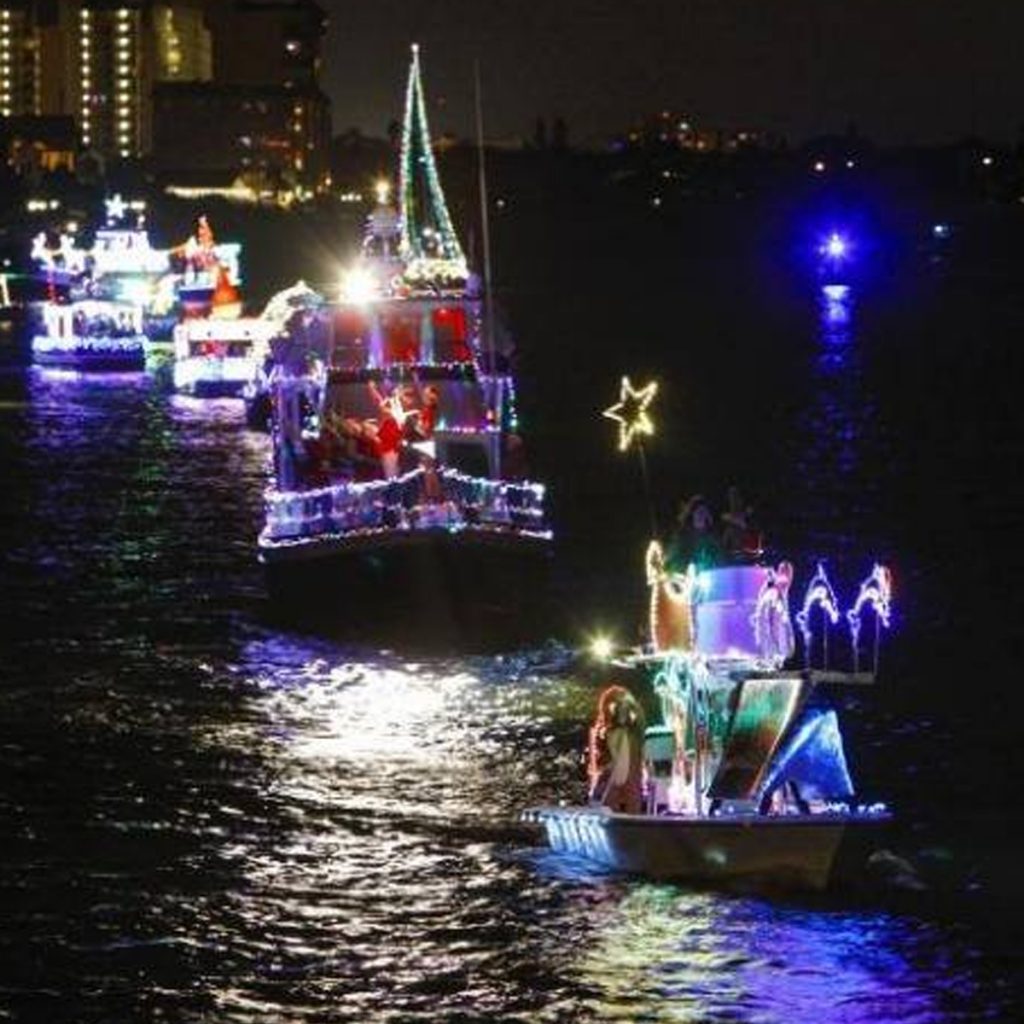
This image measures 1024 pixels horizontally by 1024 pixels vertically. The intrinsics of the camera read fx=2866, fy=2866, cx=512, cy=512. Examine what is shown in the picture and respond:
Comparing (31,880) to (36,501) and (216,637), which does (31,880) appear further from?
(36,501)

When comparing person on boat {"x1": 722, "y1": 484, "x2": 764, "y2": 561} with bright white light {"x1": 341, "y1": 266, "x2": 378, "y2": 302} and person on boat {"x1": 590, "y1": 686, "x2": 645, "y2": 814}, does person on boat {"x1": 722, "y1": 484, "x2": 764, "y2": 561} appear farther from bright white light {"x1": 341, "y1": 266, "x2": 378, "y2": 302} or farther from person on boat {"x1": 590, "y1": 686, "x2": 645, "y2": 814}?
bright white light {"x1": 341, "y1": 266, "x2": 378, "y2": 302}

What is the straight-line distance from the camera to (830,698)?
35156 millimetres

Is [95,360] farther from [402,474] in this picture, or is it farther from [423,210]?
[402,474]

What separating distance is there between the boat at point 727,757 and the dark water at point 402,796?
0.43 meters

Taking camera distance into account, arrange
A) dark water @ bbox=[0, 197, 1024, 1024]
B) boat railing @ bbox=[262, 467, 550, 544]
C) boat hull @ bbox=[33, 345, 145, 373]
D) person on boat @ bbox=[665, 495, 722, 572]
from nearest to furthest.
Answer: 1. dark water @ bbox=[0, 197, 1024, 1024]
2. person on boat @ bbox=[665, 495, 722, 572]
3. boat railing @ bbox=[262, 467, 550, 544]
4. boat hull @ bbox=[33, 345, 145, 373]

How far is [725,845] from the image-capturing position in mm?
24344

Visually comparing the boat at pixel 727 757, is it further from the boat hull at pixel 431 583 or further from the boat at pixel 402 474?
the boat at pixel 402 474

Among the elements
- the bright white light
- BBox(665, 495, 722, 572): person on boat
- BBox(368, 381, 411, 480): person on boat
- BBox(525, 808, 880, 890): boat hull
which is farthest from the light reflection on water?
the bright white light

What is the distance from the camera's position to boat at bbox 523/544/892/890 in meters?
23.9

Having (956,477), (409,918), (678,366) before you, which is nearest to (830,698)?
(409,918)

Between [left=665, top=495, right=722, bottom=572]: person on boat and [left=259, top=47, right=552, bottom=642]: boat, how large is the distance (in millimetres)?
9139

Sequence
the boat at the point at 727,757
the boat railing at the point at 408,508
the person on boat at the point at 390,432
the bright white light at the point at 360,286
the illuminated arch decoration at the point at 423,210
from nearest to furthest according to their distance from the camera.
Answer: the boat at the point at 727,757, the boat railing at the point at 408,508, the person on boat at the point at 390,432, the bright white light at the point at 360,286, the illuminated arch decoration at the point at 423,210

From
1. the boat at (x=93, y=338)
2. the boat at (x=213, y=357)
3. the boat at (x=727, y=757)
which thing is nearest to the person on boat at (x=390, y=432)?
the boat at (x=727, y=757)

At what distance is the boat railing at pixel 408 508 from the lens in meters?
38.5
